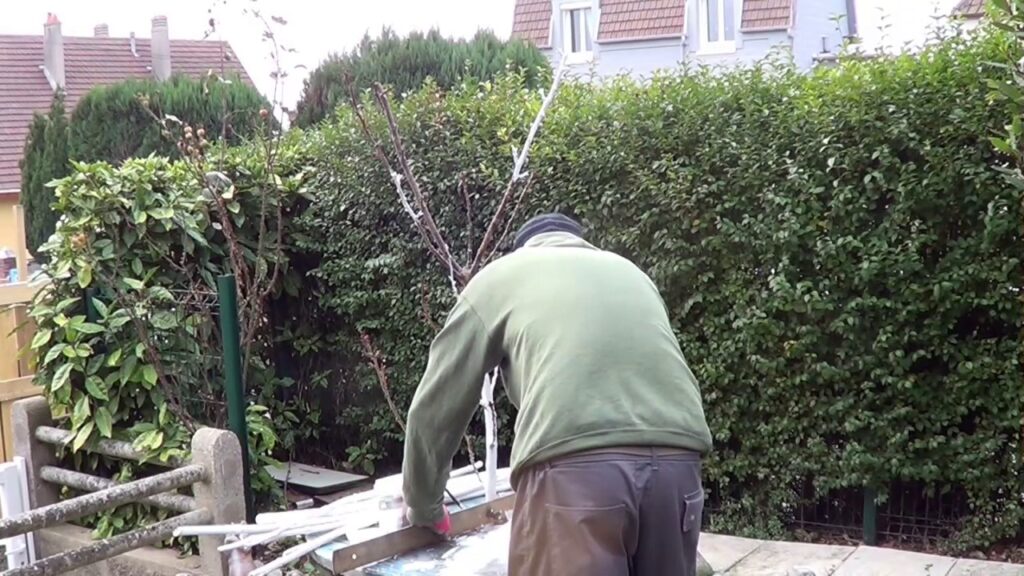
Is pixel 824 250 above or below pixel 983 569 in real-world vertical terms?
above

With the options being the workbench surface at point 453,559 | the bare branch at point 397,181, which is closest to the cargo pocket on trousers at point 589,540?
the workbench surface at point 453,559

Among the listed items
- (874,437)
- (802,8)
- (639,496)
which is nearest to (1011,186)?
(874,437)

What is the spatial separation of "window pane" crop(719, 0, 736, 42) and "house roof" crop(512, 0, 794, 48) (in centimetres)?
26

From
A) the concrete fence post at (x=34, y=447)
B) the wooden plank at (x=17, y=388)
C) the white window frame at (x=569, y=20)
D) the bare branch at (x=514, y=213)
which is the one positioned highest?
the white window frame at (x=569, y=20)

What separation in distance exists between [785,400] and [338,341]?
133 inches

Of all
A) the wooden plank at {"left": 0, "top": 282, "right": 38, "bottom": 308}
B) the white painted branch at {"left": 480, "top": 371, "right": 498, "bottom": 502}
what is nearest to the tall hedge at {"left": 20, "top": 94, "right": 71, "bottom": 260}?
the wooden plank at {"left": 0, "top": 282, "right": 38, "bottom": 308}

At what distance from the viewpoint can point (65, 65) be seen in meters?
26.2

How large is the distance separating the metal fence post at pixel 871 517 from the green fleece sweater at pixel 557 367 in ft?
9.92

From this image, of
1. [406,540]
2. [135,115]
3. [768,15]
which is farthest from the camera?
[768,15]

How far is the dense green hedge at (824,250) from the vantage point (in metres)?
5.18

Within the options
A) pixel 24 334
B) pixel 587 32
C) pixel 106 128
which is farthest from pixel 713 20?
pixel 24 334

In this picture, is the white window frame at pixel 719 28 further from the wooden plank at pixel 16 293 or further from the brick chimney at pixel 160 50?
the wooden plank at pixel 16 293

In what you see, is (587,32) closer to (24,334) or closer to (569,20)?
(569,20)

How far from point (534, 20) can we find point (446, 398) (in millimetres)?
20497
